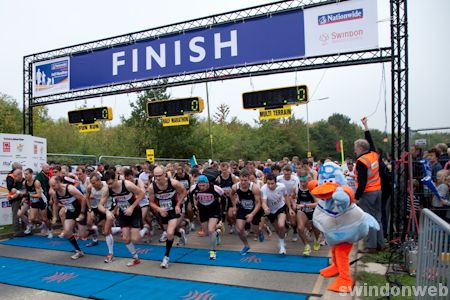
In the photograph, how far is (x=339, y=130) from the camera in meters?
74.2

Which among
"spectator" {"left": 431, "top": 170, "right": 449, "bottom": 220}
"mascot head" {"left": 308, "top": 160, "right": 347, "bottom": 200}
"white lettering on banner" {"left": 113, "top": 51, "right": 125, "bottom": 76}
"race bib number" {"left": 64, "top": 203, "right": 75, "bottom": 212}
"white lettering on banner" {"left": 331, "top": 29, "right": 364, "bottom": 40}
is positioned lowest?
"race bib number" {"left": 64, "top": 203, "right": 75, "bottom": 212}

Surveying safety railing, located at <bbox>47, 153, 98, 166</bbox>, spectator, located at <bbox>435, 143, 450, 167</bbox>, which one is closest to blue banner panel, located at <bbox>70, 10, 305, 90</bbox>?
safety railing, located at <bbox>47, 153, 98, 166</bbox>

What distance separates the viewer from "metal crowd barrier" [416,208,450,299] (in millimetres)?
2854

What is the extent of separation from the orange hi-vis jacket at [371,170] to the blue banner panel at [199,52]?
16.3 feet

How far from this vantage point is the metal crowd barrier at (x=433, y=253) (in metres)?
2.85

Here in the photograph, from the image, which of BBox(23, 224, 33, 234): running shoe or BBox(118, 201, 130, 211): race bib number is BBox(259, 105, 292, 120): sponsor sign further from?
BBox(23, 224, 33, 234): running shoe

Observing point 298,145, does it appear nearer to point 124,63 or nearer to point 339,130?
point 339,130

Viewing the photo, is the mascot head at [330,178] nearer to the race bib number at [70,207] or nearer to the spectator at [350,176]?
the spectator at [350,176]

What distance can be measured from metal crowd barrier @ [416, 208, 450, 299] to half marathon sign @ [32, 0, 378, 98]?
746 centimetres

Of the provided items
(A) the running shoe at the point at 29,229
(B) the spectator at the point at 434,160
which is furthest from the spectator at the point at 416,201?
(A) the running shoe at the point at 29,229

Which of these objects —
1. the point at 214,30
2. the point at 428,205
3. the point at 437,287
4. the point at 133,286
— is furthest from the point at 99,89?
the point at 437,287

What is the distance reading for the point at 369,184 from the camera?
268 inches

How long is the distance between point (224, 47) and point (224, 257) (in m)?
7.03

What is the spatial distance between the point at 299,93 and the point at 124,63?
679 centimetres
